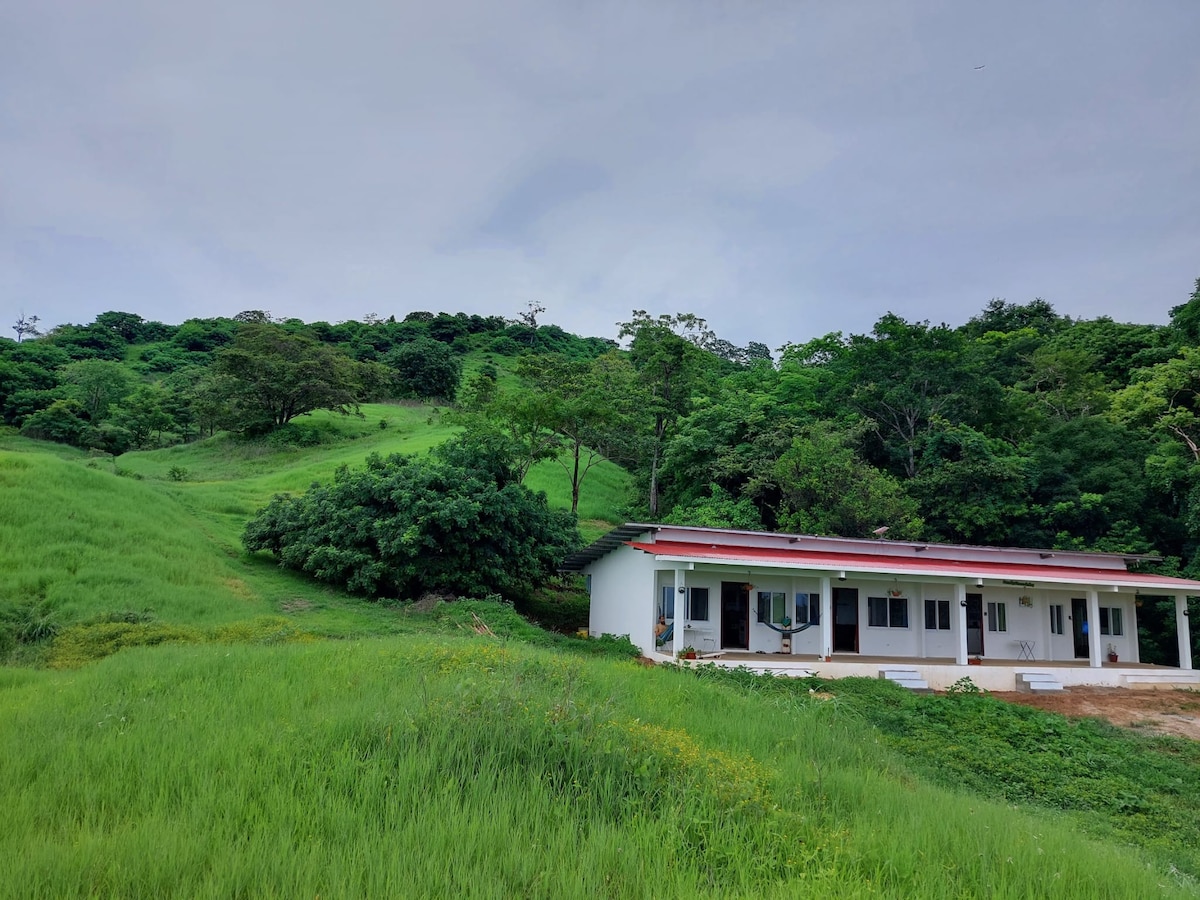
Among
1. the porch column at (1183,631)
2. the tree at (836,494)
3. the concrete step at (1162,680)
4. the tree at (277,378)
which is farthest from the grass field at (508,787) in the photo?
the tree at (277,378)

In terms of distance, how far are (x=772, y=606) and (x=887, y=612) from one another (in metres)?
3.46

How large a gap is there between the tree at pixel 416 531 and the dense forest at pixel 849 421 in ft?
10.3

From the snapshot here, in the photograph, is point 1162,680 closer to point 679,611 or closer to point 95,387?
point 679,611

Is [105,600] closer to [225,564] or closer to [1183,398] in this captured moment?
[225,564]

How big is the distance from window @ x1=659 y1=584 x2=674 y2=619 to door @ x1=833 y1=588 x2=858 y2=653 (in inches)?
175

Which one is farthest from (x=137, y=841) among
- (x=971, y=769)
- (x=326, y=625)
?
(x=326, y=625)

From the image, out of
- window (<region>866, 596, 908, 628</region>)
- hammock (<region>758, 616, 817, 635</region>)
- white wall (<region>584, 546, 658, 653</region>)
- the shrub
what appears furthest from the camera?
the shrub

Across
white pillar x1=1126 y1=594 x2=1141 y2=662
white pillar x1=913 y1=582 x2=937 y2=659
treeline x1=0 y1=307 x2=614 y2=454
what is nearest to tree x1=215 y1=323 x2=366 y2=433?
treeline x1=0 y1=307 x2=614 y2=454

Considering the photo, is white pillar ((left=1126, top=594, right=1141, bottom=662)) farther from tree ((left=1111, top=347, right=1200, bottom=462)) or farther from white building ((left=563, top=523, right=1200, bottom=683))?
tree ((left=1111, top=347, right=1200, bottom=462))

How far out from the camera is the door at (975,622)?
780 inches

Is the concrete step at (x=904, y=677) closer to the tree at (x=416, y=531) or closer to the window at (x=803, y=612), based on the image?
the window at (x=803, y=612)

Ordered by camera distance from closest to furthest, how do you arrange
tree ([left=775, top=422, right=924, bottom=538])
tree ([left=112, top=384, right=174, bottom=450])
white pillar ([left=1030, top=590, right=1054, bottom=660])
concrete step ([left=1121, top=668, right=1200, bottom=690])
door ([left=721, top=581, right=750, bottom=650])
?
door ([left=721, top=581, right=750, bottom=650]), concrete step ([left=1121, top=668, right=1200, bottom=690]), white pillar ([left=1030, top=590, right=1054, bottom=660]), tree ([left=775, top=422, right=924, bottom=538]), tree ([left=112, top=384, right=174, bottom=450])

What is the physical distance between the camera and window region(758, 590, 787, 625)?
18156 millimetres

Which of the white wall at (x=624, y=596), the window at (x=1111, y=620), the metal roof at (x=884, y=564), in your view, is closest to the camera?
the metal roof at (x=884, y=564)
